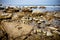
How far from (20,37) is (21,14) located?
0.53m

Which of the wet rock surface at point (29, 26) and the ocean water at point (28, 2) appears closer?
the wet rock surface at point (29, 26)

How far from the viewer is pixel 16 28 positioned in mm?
1159

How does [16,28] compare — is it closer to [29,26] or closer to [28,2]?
[29,26]

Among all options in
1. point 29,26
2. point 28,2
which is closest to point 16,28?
point 29,26

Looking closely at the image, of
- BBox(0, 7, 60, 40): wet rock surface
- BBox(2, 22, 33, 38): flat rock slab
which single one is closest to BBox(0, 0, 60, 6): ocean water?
BBox(0, 7, 60, 40): wet rock surface

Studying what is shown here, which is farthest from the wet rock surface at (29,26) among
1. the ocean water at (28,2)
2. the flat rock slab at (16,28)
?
the ocean water at (28,2)

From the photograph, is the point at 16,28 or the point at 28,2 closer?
the point at 16,28

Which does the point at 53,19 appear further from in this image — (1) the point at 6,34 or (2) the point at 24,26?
(1) the point at 6,34

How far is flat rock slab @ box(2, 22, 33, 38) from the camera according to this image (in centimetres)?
107

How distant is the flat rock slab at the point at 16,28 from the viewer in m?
1.07

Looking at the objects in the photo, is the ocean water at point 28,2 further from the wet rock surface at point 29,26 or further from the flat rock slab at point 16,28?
the flat rock slab at point 16,28

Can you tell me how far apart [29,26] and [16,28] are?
5.0 inches

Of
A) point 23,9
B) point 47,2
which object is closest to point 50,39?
point 23,9

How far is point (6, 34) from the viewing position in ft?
3.44
